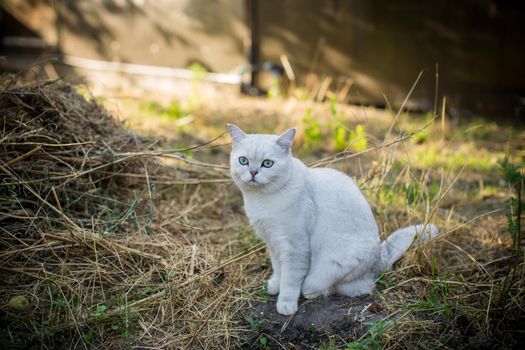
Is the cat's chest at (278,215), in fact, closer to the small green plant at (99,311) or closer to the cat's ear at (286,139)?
the cat's ear at (286,139)

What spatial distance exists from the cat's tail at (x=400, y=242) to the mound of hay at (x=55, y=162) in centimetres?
174

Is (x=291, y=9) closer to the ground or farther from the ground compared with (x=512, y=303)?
farther from the ground

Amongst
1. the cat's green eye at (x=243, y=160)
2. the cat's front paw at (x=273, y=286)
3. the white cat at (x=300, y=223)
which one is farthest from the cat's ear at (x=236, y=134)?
the cat's front paw at (x=273, y=286)

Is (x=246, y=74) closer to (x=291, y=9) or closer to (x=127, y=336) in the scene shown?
(x=291, y=9)

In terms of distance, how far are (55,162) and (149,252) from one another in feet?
2.85

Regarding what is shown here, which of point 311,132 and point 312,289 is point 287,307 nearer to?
point 312,289

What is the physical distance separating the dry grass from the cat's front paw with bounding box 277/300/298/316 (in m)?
0.20

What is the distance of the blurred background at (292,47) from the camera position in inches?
232

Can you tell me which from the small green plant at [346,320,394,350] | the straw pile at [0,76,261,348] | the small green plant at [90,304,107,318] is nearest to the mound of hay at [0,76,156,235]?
the straw pile at [0,76,261,348]

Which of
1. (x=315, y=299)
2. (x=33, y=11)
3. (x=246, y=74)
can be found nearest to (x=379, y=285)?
(x=315, y=299)

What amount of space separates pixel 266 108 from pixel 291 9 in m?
1.51

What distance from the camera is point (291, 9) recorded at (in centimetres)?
653

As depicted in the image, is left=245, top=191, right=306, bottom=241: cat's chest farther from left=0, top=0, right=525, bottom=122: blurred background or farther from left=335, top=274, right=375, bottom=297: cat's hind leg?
left=0, top=0, right=525, bottom=122: blurred background

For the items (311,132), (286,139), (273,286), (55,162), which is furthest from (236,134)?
(311,132)
